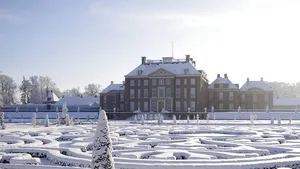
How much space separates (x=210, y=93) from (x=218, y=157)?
55206mm

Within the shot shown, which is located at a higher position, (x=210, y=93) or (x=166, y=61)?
(x=166, y=61)

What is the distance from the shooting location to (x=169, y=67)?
2469 inches

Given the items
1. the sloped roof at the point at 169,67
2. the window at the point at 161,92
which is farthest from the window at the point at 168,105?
the sloped roof at the point at 169,67

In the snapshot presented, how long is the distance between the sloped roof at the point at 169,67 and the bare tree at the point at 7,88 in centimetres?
4108

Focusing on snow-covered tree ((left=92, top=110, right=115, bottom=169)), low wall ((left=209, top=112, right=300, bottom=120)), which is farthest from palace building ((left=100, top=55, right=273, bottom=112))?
snow-covered tree ((left=92, top=110, right=115, bottom=169))

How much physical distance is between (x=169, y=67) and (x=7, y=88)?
4880cm

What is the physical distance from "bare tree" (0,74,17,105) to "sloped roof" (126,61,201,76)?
41.1 m

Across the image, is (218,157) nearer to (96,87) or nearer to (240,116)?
(240,116)

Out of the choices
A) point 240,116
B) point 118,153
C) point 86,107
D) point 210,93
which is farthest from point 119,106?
point 118,153

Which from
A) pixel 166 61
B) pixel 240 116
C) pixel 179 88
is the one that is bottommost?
pixel 240 116

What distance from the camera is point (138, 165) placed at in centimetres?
1049

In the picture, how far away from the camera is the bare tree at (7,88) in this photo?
89.9 metres

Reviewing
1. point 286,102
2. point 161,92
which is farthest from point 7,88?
point 286,102

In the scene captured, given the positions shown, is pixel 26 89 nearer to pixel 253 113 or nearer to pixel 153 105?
pixel 153 105
